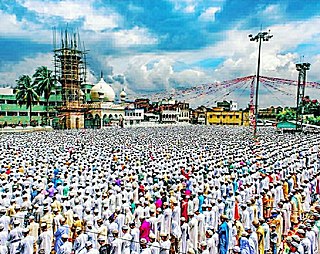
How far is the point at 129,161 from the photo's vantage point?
18266 mm

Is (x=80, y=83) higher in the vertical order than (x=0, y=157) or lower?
higher

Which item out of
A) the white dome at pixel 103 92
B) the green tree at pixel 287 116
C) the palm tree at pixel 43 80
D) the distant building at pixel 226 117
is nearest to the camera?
the palm tree at pixel 43 80

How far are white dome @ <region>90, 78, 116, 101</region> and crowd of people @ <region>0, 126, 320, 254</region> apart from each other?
44.5 meters

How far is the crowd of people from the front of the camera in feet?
24.1

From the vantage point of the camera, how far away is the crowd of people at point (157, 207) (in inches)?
289

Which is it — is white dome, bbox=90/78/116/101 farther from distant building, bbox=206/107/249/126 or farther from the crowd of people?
the crowd of people

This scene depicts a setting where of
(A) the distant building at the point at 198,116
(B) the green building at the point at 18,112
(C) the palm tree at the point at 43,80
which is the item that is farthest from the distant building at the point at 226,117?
(C) the palm tree at the point at 43,80

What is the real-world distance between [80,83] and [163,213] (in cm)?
5338

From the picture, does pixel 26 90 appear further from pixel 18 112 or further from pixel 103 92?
pixel 103 92

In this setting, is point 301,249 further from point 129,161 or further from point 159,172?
point 129,161

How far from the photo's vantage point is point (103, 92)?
206 feet

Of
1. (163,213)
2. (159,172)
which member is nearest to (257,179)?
(159,172)

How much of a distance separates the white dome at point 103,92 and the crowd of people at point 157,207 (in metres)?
44.5

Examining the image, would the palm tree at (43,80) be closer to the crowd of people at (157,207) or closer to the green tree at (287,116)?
the crowd of people at (157,207)
